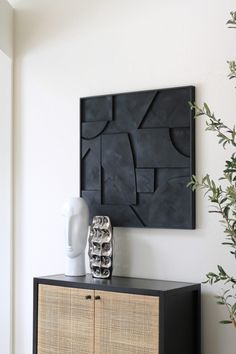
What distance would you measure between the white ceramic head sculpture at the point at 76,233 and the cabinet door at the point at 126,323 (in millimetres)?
369

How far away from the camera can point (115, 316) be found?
3318 millimetres

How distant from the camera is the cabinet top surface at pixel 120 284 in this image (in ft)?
10.6

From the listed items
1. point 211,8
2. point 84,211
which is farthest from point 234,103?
point 84,211

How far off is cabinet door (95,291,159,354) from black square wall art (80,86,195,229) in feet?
1.68

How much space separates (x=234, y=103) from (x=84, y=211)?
1.04 meters

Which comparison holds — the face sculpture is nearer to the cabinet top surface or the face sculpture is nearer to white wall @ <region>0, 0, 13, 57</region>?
the cabinet top surface

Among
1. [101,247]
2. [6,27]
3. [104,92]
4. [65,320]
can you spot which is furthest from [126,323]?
[6,27]

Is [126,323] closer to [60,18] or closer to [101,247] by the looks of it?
[101,247]

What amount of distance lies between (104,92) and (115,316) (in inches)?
53.2

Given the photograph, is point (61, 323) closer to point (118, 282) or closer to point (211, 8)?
point (118, 282)

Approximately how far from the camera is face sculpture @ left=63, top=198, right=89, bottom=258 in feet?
12.1

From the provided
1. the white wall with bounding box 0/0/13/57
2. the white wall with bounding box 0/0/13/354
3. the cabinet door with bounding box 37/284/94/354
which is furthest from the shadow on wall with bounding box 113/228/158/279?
the white wall with bounding box 0/0/13/57

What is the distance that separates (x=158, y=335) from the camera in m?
3.14

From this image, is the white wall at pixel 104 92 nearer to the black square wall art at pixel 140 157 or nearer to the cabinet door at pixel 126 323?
the black square wall art at pixel 140 157
